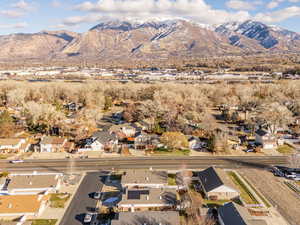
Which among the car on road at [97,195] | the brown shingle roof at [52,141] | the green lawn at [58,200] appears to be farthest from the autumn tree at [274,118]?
the green lawn at [58,200]

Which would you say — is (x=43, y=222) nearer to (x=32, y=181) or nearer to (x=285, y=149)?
(x=32, y=181)

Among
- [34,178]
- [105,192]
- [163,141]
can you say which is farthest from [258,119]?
[34,178]

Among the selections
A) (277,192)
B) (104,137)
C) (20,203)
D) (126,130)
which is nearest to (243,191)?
(277,192)

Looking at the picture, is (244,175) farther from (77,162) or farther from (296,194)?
(77,162)

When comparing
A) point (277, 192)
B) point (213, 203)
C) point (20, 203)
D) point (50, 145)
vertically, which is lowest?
point (213, 203)

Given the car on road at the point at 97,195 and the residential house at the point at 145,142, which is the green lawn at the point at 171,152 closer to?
the residential house at the point at 145,142

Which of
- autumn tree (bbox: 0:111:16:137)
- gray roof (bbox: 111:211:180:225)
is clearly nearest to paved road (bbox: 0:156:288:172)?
autumn tree (bbox: 0:111:16:137)
